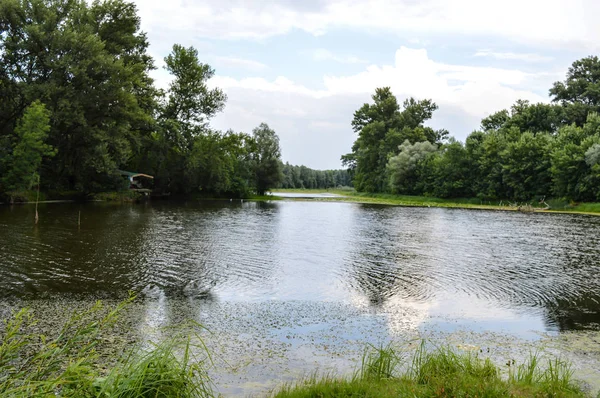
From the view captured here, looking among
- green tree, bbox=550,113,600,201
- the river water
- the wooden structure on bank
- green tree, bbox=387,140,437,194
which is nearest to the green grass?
the river water

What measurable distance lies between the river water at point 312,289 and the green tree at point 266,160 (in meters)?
60.2

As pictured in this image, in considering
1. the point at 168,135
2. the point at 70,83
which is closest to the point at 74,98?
the point at 70,83

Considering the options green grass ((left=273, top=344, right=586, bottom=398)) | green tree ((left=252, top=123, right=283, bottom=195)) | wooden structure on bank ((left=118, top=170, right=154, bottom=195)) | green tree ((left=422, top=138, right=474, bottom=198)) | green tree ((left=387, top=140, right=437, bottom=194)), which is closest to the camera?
green grass ((left=273, top=344, right=586, bottom=398))

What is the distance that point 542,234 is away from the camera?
32.1 m

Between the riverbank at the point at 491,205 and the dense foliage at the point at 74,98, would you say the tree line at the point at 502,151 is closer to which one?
the riverbank at the point at 491,205

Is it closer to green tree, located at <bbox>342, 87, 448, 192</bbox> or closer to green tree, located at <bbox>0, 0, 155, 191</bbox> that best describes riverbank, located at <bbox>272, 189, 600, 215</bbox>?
green tree, located at <bbox>342, 87, 448, 192</bbox>

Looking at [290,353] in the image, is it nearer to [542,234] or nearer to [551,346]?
[551,346]

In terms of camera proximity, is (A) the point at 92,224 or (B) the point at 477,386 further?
(A) the point at 92,224

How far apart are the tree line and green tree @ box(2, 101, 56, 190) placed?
58455 mm

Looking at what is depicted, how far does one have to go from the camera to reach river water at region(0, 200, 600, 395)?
9.66 m

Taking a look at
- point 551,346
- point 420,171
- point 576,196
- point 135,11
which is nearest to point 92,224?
point 551,346

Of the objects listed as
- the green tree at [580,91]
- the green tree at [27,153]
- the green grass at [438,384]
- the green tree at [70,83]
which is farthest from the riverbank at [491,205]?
the green grass at [438,384]

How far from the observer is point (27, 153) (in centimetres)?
4300

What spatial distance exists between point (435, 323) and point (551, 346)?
261cm
